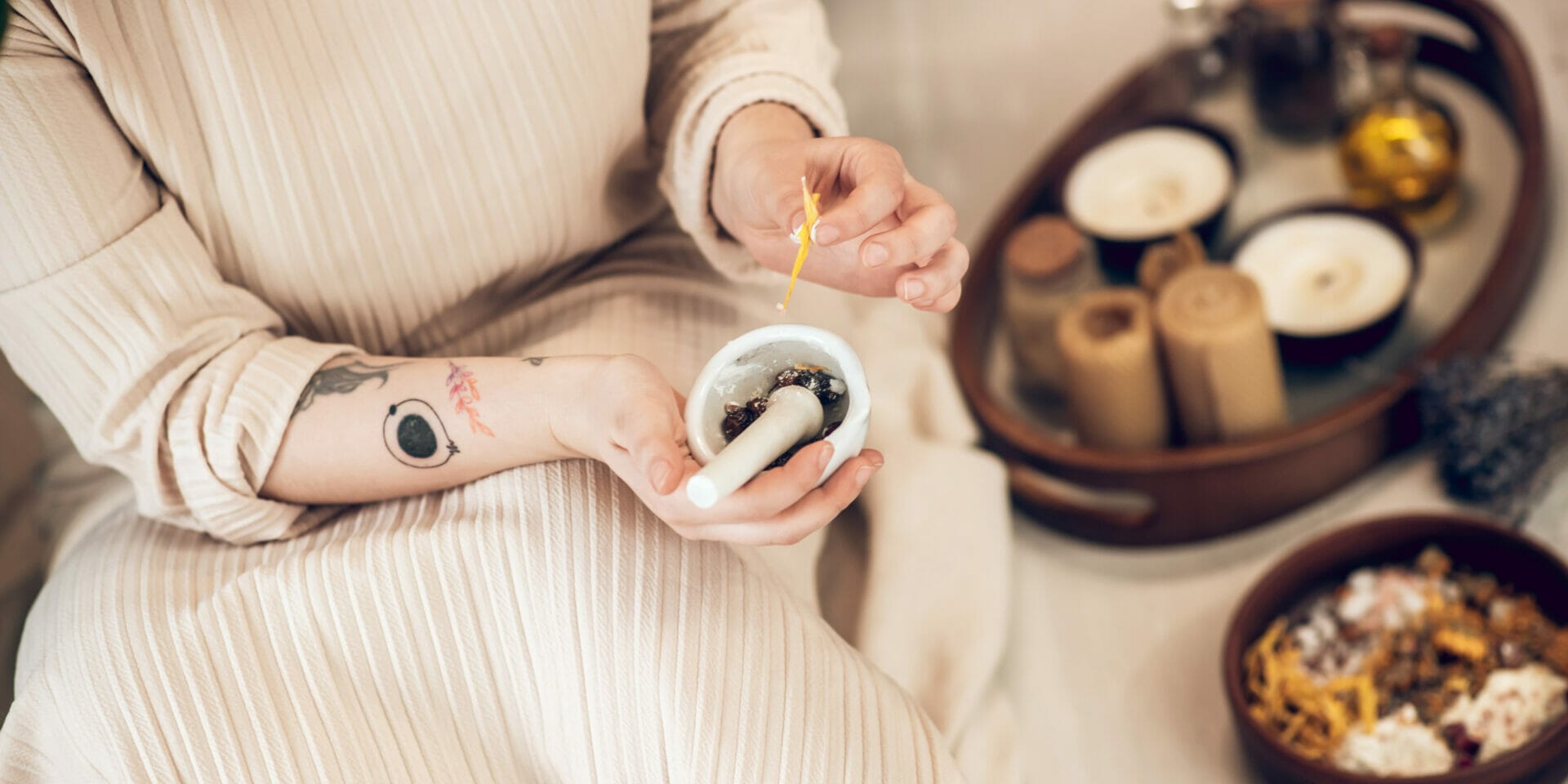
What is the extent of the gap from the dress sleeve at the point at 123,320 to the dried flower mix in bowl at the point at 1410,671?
0.78 m

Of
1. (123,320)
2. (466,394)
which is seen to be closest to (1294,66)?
(466,394)

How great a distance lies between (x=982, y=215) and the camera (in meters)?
1.65

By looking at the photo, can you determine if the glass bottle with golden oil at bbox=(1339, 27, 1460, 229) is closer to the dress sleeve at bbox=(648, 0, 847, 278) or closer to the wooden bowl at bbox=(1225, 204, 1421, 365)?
the wooden bowl at bbox=(1225, 204, 1421, 365)

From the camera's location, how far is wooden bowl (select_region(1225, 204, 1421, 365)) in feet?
3.95

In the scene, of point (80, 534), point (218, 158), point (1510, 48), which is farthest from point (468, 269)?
point (1510, 48)

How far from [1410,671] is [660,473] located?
703mm

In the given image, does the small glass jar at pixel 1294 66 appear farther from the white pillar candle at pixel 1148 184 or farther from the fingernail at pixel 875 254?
the fingernail at pixel 875 254

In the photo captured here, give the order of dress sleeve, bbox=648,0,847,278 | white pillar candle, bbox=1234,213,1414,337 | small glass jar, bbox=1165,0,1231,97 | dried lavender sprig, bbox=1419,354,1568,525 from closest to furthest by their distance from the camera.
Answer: dress sleeve, bbox=648,0,847,278, dried lavender sprig, bbox=1419,354,1568,525, white pillar candle, bbox=1234,213,1414,337, small glass jar, bbox=1165,0,1231,97

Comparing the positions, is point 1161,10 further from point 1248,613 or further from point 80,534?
point 80,534

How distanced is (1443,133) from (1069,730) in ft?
2.48

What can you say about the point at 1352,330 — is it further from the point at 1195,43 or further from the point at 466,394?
the point at 466,394

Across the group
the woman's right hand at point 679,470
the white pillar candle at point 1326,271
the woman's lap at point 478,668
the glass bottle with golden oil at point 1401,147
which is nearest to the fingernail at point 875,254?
the woman's right hand at point 679,470

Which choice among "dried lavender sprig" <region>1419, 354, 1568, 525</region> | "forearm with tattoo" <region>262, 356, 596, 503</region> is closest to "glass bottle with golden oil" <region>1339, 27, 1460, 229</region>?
"dried lavender sprig" <region>1419, 354, 1568, 525</region>

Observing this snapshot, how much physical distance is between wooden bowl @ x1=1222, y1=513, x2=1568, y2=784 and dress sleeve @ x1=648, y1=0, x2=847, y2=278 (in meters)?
0.52
